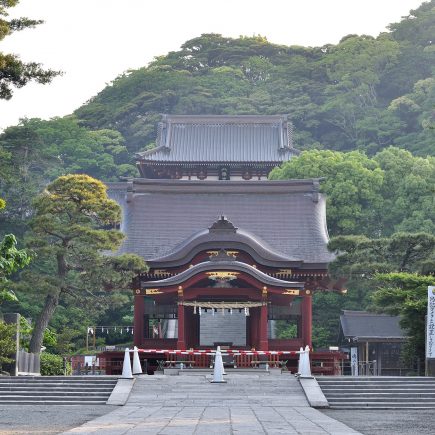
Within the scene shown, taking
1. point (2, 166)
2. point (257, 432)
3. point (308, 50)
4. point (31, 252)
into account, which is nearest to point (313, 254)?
point (31, 252)

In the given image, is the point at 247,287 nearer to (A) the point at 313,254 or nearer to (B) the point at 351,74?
(A) the point at 313,254

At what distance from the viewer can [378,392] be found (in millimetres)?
24891

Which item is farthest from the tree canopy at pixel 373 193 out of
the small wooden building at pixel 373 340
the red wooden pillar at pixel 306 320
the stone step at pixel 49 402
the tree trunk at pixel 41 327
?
the stone step at pixel 49 402

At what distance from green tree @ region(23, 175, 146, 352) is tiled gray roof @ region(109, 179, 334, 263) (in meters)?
4.36

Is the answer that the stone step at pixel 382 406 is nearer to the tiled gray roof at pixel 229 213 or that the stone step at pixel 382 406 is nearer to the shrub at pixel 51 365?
the shrub at pixel 51 365

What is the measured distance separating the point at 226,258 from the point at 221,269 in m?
0.55

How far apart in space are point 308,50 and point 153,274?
66.6 meters

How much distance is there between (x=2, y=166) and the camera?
171 ft

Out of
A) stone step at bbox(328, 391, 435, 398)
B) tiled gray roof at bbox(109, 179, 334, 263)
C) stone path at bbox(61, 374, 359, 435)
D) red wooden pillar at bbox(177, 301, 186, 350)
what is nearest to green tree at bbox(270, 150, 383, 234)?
tiled gray roof at bbox(109, 179, 334, 263)

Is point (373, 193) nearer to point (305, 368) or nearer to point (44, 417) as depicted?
point (305, 368)

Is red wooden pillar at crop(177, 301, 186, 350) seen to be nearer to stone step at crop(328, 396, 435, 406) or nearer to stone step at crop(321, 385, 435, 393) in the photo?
stone step at crop(321, 385, 435, 393)

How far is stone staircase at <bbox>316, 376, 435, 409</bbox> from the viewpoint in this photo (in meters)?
23.6

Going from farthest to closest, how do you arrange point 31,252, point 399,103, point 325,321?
point 399,103 → point 325,321 → point 31,252

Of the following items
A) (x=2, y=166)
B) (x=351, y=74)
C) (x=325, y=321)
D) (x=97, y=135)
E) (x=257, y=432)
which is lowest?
(x=257, y=432)
